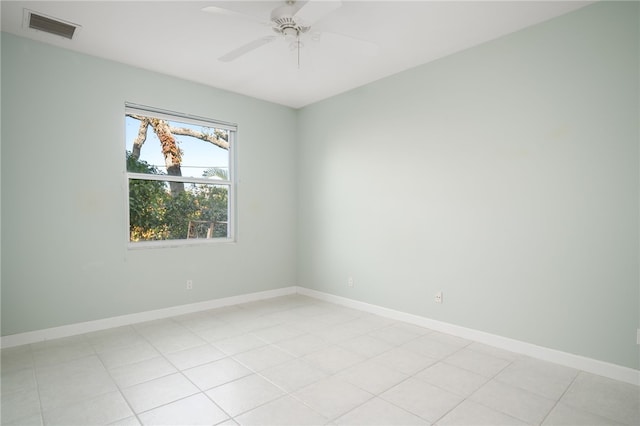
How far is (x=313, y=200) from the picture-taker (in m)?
4.88

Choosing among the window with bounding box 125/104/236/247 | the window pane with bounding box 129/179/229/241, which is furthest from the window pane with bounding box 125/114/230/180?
the window pane with bounding box 129/179/229/241

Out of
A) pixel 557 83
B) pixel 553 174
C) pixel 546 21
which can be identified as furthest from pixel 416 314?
pixel 546 21

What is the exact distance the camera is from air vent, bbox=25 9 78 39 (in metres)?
2.67

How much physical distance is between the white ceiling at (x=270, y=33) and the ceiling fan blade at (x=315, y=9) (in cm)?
27

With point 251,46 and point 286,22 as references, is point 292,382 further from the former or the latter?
point 286,22

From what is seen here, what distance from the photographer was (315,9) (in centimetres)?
204

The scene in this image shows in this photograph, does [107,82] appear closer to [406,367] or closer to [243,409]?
[243,409]

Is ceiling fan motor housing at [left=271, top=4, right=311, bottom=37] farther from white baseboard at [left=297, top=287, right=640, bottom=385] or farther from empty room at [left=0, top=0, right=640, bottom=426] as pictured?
white baseboard at [left=297, top=287, right=640, bottom=385]

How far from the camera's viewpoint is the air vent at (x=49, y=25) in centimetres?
267

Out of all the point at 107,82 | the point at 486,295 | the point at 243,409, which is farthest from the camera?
the point at 107,82

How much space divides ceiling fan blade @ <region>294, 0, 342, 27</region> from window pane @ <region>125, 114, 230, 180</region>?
238 centimetres

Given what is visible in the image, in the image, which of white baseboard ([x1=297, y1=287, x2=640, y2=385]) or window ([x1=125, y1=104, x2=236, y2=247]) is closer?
white baseboard ([x1=297, y1=287, x2=640, y2=385])

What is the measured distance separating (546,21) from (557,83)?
0.50 metres

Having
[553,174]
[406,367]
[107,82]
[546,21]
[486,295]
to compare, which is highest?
[546,21]
